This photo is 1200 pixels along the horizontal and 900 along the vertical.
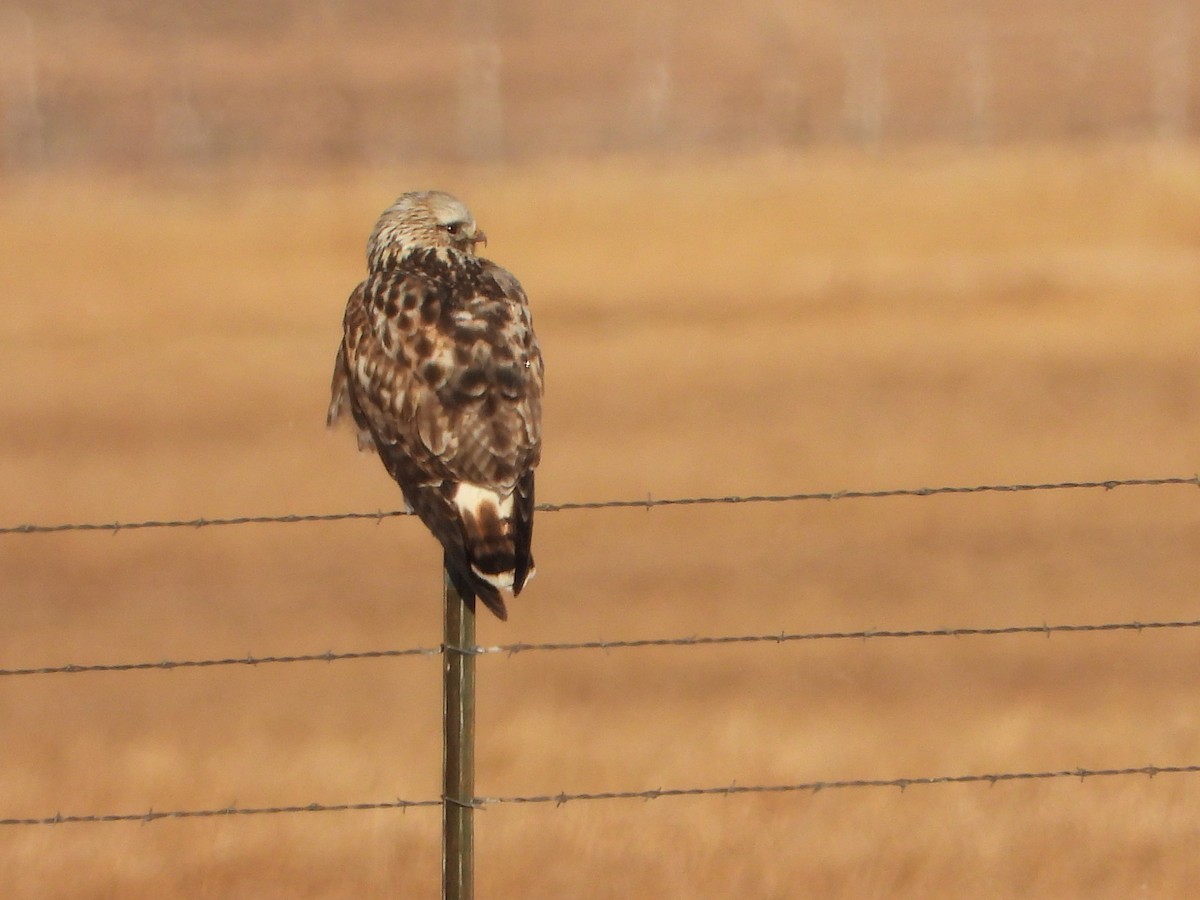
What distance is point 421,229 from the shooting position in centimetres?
654

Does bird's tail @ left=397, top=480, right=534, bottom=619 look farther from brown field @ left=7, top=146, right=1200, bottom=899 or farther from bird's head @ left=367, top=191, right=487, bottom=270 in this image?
brown field @ left=7, top=146, right=1200, bottom=899

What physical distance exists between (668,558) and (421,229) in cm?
743

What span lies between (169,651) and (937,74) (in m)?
63.7

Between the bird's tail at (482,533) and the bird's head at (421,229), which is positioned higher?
the bird's head at (421,229)

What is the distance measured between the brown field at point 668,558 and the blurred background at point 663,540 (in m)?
0.04

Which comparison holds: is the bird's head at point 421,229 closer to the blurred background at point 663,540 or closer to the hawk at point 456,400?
the hawk at point 456,400

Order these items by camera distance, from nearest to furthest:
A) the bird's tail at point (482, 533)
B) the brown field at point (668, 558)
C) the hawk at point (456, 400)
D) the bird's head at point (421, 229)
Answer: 1. the bird's tail at point (482, 533)
2. the hawk at point (456, 400)
3. the bird's head at point (421, 229)
4. the brown field at point (668, 558)

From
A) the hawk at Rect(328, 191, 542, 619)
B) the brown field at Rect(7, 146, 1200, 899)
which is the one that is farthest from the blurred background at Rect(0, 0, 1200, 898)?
the hawk at Rect(328, 191, 542, 619)

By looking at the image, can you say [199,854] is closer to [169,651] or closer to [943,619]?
[169,651]

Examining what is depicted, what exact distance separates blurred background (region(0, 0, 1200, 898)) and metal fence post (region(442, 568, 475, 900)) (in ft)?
7.18

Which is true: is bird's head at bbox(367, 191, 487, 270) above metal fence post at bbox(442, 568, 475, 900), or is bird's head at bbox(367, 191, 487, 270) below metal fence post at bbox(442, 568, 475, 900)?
above

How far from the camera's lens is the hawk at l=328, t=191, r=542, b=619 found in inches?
204

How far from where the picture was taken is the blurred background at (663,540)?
7445 mm

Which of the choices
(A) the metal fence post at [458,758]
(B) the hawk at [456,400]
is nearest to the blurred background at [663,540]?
(B) the hawk at [456,400]
